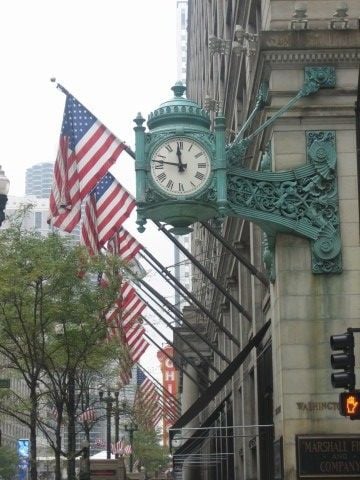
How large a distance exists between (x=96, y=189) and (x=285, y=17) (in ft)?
31.7

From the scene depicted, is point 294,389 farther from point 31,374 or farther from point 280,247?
point 31,374

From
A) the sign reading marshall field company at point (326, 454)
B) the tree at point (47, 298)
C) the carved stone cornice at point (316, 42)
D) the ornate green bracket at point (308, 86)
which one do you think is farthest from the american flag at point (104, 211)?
the sign reading marshall field company at point (326, 454)

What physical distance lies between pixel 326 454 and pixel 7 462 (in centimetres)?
12281

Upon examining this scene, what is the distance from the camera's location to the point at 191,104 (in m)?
18.5

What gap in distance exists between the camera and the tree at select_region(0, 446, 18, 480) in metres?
131

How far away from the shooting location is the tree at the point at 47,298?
115ft

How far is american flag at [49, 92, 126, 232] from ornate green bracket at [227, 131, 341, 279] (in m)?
5.78

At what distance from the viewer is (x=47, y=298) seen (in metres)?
36.6

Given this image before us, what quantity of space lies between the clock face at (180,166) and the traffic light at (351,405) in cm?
487

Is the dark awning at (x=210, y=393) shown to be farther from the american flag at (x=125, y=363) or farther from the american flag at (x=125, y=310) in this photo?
the american flag at (x=125, y=363)

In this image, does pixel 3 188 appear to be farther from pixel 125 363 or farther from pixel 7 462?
pixel 7 462

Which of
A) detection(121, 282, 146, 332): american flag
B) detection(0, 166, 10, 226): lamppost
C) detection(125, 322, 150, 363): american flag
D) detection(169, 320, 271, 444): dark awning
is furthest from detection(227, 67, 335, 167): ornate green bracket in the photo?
detection(125, 322, 150, 363): american flag

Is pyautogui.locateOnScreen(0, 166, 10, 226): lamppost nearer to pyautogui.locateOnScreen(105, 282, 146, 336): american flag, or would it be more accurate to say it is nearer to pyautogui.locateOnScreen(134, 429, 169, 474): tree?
A: pyautogui.locateOnScreen(105, 282, 146, 336): american flag

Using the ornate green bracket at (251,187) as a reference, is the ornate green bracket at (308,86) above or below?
above
